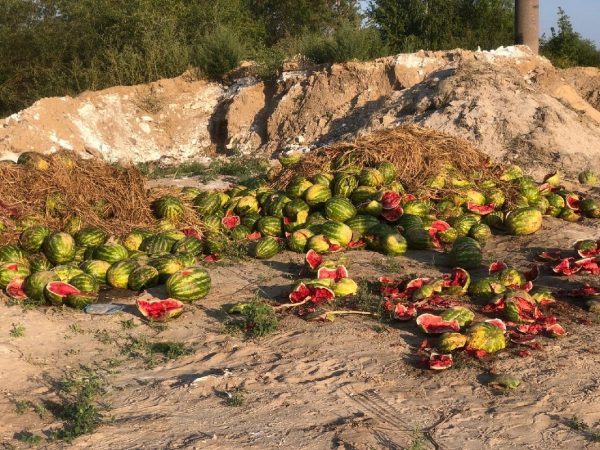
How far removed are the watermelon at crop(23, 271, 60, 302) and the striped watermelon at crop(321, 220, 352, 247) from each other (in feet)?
8.95

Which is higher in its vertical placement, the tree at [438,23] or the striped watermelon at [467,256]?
the tree at [438,23]

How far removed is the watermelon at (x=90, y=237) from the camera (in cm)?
736

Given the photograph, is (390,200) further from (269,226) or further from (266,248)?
(266,248)

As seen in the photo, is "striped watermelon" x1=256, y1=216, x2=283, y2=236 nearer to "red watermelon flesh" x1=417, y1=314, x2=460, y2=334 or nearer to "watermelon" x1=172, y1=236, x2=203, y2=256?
"watermelon" x1=172, y1=236, x2=203, y2=256

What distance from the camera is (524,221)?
7.98m

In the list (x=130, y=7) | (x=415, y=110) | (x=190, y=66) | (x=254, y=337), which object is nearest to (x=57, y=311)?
(x=254, y=337)

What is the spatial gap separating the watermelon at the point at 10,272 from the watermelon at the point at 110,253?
0.66m

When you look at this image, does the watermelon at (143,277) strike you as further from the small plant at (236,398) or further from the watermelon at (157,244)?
the small plant at (236,398)

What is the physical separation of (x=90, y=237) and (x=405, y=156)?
4004 millimetres

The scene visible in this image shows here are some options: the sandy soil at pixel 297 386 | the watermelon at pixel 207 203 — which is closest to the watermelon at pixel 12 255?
the sandy soil at pixel 297 386

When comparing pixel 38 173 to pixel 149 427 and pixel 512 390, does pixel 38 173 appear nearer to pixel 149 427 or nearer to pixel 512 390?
pixel 149 427

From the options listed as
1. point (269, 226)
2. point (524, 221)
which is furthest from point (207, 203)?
point (524, 221)

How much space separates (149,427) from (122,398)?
0.55 meters

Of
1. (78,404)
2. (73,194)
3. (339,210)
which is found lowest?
(78,404)
